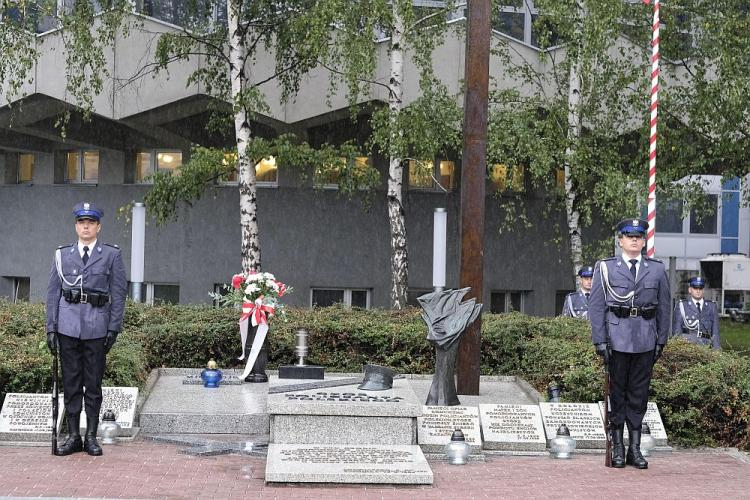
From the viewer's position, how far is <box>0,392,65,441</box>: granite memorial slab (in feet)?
32.4

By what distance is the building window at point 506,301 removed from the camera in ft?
86.7

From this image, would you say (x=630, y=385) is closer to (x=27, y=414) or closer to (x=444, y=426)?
(x=444, y=426)

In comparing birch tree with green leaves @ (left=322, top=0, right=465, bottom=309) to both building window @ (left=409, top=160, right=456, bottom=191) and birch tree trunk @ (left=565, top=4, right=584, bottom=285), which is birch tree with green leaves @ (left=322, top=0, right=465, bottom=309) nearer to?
birch tree trunk @ (left=565, top=4, right=584, bottom=285)

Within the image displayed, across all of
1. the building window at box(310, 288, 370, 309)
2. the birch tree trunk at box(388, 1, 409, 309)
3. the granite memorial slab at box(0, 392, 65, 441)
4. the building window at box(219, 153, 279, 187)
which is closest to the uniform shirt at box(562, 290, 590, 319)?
the birch tree trunk at box(388, 1, 409, 309)

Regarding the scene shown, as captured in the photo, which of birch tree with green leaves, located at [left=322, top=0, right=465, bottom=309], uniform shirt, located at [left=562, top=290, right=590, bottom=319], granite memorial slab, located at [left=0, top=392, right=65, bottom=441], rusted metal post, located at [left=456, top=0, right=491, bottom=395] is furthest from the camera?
Result: birch tree with green leaves, located at [left=322, top=0, right=465, bottom=309]

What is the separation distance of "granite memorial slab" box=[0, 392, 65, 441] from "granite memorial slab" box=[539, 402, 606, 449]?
438cm

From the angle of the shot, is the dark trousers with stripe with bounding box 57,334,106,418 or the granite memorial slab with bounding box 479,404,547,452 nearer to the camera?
the dark trousers with stripe with bounding box 57,334,106,418

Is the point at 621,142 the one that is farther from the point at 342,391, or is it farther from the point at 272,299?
the point at 342,391

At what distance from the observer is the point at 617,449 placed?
9.41 meters

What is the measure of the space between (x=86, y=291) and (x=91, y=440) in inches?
48.3

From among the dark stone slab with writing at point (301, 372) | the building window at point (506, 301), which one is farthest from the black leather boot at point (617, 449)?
the building window at point (506, 301)

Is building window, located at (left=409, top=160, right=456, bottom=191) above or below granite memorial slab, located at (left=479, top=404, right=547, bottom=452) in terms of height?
above

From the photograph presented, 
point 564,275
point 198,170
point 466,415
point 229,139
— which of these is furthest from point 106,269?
point 564,275

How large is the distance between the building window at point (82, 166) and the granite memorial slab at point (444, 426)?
18.7 metres
